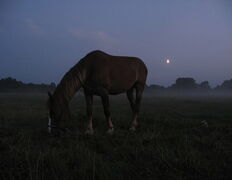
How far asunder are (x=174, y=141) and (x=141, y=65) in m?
3.71

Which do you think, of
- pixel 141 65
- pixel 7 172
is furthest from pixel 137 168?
pixel 141 65

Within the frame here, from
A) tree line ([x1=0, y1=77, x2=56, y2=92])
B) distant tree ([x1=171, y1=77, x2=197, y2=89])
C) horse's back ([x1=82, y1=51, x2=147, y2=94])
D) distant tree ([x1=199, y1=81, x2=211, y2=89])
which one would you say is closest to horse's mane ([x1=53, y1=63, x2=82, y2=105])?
horse's back ([x1=82, y1=51, x2=147, y2=94])

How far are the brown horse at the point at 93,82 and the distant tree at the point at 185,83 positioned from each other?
13081 cm

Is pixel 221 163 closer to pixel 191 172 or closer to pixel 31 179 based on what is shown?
pixel 191 172

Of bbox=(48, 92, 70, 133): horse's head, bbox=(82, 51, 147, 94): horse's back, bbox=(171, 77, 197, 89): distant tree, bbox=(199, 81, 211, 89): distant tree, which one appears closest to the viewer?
bbox=(48, 92, 70, 133): horse's head

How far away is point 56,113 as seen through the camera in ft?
15.9

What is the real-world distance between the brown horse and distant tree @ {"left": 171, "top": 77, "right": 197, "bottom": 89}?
13081 centimetres

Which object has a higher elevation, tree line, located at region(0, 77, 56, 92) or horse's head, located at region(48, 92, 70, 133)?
tree line, located at region(0, 77, 56, 92)

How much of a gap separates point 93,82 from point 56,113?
1.36m

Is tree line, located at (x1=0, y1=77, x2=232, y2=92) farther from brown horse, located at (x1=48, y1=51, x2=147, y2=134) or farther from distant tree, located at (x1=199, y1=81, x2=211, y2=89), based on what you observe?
brown horse, located at (x1=48, y1=51, x2=147, y2=134)

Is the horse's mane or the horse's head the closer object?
the horse's head

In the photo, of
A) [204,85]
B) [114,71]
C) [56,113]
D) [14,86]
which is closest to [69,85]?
[56,113]

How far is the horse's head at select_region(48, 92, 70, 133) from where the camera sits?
4867 mm

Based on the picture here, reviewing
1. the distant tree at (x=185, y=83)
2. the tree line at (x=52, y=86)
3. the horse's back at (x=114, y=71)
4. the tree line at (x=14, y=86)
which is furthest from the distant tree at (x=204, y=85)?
the horse's back at (x=114, y=71)
